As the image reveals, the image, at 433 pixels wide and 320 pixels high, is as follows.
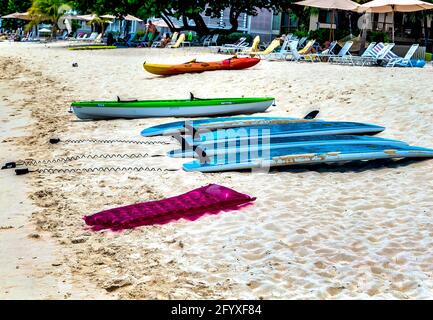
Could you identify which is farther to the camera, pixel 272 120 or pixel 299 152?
pixel 272 120

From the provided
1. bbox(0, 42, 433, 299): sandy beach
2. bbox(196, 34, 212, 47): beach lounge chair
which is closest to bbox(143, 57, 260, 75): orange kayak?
bbox(0, 42, 433, 299): sandy beach

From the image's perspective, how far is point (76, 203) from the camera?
6309 millimetres

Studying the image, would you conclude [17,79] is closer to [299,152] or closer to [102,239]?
[299,152]

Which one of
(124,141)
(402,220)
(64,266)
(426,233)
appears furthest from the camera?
(124,141)

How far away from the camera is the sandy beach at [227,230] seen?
13.9 ft

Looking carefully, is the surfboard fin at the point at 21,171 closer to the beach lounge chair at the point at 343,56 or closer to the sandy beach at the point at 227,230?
the sandy beach at the point at 227,230

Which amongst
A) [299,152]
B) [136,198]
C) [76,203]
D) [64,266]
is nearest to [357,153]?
[299,152]

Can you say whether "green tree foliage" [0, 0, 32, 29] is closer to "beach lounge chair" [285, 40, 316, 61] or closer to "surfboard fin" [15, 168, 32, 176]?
"beach lounge chair" [285, 40, 316, 61]

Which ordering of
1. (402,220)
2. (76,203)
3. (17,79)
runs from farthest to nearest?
1. (17,79)
2. (76,203)
3. (402,220)

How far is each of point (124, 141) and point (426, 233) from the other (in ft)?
18.8

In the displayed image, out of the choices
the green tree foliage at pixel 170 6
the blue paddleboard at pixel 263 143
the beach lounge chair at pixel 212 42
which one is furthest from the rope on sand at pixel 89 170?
the green tree foliage at pixel 170 6

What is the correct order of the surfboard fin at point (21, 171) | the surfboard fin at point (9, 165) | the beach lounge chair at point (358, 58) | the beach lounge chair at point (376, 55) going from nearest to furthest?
1. the surfboard fin at point (21, 171)
2. the surfboard fin at point (9, 165)
3. the beach lounge chair at point (376, 55)
4. the beach lounge chair at point (358, 58)

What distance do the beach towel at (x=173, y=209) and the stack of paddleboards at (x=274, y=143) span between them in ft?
4.26

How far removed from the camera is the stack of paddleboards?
7.67 meters
